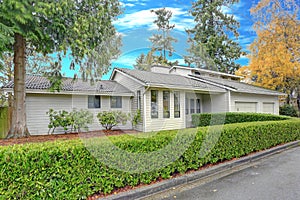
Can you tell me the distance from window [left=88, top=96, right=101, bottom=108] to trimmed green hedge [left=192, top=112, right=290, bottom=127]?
5738 millimetres

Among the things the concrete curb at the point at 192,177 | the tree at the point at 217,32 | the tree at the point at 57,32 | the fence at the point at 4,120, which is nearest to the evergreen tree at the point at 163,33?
the tree at the point at 57,32

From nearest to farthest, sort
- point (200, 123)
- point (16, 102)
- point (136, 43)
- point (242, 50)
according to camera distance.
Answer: point (16, 102), point (136, 43), point (200, 123), point (242, 50)

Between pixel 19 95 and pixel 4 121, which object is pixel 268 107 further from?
pixel 4 121

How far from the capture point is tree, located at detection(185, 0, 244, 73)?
24109 millimetres

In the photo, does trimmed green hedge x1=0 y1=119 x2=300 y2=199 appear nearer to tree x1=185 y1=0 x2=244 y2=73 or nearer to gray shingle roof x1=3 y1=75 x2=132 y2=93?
gray shingle roof x1=3 y1=75 x2=132 y2=93

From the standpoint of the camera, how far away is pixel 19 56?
265 inches

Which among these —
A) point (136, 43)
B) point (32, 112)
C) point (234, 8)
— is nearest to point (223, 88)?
point (136, 43)

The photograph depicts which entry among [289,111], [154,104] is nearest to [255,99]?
[289,111]

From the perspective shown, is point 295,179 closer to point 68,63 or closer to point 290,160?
point 290,160

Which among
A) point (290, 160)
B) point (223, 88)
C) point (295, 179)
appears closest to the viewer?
point (295, 179)

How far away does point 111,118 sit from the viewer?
32.9 feet

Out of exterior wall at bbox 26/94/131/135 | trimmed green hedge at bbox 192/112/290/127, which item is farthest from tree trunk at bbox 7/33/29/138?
trimmed green hedge at bbox 192/112/290/127

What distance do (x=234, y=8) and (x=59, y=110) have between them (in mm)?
21726

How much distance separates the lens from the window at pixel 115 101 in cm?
1101
